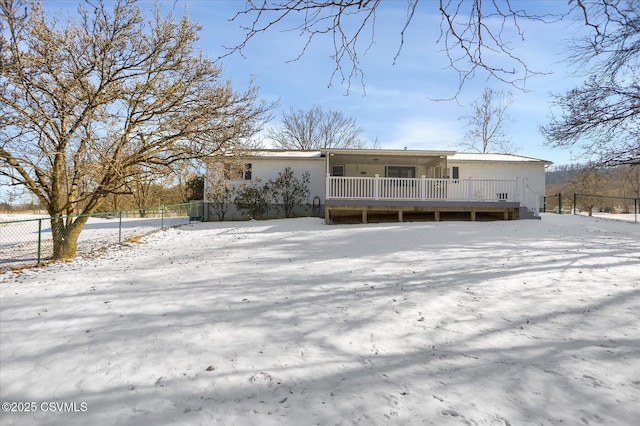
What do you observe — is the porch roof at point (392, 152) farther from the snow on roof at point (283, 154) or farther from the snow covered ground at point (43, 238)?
the snow covered ground at point (43, 238)

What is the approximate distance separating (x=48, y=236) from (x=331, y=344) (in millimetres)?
13991

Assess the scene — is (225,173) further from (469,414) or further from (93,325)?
(469,414)

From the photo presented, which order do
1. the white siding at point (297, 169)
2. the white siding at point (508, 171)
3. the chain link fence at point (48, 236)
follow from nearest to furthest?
the chain link fence at point (48, 236) < the white siding at point (297, 169) < the white siding at point (508, 171)

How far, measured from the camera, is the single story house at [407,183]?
12.8 meters

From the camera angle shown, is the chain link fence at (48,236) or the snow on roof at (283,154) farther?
the snow on roof at (283,154)

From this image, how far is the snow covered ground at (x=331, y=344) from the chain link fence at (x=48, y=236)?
347 centimetres

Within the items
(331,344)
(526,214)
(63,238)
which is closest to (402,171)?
(526,214)

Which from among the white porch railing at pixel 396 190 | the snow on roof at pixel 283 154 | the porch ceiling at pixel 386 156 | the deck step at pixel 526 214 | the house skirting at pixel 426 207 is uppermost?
the snow on roof at pixel 283 154

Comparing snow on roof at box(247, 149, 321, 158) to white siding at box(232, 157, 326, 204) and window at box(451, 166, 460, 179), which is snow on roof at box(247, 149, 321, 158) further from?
window at box(451, 166, 460, 179)

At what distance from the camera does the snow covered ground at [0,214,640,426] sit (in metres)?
2.23

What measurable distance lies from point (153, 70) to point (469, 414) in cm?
1083

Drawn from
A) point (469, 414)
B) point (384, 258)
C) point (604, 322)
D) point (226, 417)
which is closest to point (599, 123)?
point (384, 258)

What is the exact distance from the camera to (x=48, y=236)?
487 inches

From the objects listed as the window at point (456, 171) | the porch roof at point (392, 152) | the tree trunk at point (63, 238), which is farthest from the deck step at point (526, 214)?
the tree trunk at point (63, 238)
